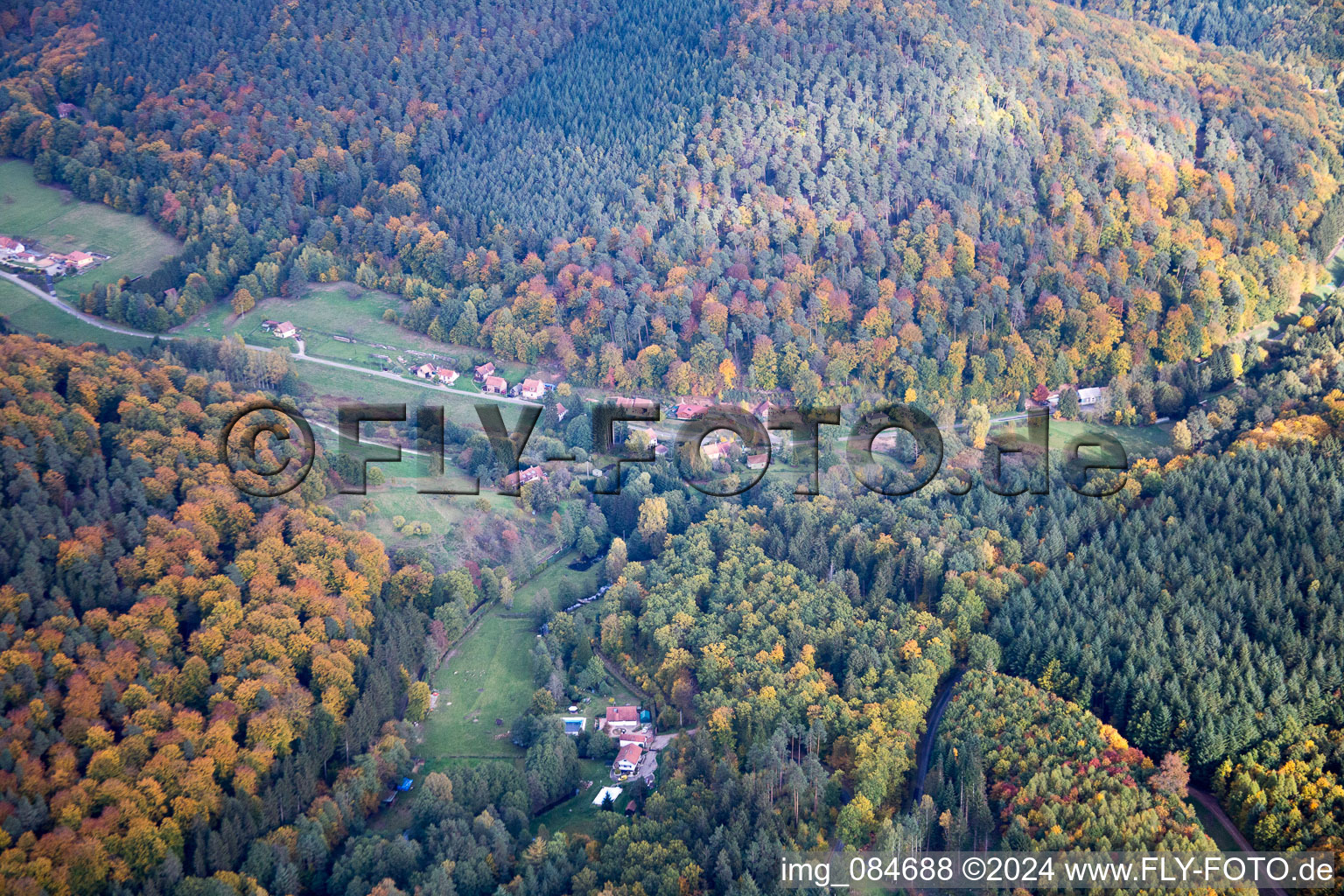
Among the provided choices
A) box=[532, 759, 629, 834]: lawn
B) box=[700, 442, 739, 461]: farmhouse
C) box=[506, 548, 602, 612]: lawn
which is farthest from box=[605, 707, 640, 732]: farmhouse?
box=[700, 442, 739, 461]: farmhouse

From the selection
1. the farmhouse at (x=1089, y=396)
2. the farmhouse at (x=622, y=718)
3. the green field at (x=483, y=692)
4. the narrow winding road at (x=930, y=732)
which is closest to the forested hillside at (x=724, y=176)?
the farmhouse at (x=1089, y=396)

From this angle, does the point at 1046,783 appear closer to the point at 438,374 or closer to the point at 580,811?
the point at 580,811

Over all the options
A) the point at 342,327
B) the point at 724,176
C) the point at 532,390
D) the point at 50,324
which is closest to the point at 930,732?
the point at 532,390

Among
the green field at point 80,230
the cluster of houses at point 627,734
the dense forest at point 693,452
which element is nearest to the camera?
the dense forest at point 693,452

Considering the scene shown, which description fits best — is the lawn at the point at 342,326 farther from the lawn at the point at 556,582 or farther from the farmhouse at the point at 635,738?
the farmhouse at the point at 635,738

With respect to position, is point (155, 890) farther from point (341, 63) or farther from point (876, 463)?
point (341, 63)

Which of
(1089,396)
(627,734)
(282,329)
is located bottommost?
(627,734)
